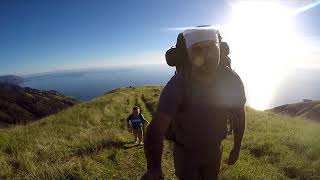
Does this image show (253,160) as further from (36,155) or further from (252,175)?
(36,155)

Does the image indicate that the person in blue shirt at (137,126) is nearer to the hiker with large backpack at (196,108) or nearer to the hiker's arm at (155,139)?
the hiker with large backpack at (196,108)

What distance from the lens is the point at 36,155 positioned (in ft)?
35.1

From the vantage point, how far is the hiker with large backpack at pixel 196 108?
2.72m

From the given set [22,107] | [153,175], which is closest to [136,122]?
[153,175]

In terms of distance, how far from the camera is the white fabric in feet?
9.64

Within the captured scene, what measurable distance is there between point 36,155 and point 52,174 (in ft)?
10.4

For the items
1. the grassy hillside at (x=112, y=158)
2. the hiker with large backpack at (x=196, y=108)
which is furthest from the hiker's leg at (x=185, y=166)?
the grassy hillside at (x=112, y=158)

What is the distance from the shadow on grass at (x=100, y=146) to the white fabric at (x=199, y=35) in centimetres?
894

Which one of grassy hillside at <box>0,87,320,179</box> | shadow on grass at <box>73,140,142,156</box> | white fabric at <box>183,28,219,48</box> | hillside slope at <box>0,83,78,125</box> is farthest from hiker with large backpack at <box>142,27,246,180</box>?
hillside slope at <box>0,83,78,125</box>

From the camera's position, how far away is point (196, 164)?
3.33 meters

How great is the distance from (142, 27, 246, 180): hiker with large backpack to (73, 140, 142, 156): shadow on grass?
330 inches

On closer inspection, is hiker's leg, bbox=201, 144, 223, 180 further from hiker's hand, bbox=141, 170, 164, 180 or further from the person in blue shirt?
the person in blue shirt

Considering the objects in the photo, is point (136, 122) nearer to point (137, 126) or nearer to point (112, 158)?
point (137, 126)

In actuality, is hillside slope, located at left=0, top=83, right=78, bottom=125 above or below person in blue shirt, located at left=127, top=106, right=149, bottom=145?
below
